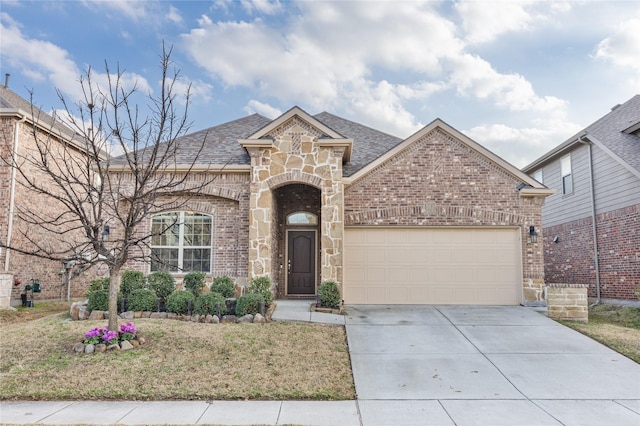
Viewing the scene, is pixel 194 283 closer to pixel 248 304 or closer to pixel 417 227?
pixel 248 304

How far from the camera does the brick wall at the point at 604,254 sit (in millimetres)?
12555

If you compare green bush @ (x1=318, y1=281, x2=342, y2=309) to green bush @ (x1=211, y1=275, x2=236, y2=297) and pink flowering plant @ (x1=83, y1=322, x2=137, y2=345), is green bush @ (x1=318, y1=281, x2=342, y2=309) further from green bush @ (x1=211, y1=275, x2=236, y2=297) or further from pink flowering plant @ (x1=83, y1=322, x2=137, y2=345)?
pink flowering plant @ (x1=83, y1=322, x2=137, y2=345)

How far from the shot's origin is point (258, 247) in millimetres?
11164

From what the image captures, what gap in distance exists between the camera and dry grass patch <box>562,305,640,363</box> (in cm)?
794

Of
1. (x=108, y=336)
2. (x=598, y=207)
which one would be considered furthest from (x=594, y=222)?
(x=108, y=336)

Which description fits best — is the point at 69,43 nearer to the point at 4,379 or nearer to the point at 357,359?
the point at 4,379

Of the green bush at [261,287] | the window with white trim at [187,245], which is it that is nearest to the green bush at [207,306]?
the green bush at [261,287]

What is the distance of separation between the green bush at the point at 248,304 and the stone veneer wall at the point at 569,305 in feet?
22.4

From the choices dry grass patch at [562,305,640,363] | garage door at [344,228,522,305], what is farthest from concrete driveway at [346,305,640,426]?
garage door at [344,228,522,305]

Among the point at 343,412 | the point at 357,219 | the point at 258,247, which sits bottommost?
the point at 343,412

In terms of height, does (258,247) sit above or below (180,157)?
below

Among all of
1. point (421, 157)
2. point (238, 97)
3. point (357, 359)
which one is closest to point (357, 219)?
point (421, 157)

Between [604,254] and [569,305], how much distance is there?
190 inches

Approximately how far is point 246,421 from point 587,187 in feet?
46.9
